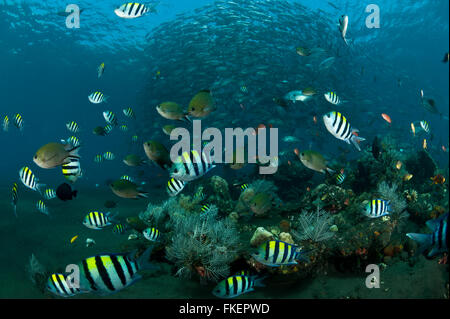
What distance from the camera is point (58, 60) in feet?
120

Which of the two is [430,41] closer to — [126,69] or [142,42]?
[142,42]

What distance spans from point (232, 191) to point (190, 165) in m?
9.57

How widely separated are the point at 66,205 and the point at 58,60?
111 feet

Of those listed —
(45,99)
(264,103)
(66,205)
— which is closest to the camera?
(66,205)

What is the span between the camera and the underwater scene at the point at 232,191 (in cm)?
427

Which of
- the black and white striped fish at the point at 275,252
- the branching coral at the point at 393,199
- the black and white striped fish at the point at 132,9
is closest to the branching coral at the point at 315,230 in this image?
the black and white striped fish at the point at 275,252

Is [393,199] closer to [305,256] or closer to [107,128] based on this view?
[305,256]

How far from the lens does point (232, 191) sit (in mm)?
12766

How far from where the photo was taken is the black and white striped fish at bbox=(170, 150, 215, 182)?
3.36 meters

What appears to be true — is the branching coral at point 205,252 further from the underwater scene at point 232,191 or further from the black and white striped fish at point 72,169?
the black and white striped fish at point 72,169

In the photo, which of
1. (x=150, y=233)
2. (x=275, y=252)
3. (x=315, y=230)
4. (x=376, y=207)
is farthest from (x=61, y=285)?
(x=376, y=207)

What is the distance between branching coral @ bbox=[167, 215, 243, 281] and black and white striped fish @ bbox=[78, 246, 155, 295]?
2337 millimetres

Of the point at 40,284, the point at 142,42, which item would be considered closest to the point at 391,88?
the point at 142,42

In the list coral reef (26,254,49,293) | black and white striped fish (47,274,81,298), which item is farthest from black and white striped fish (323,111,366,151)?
coral reef (26,254,49,293)
